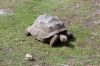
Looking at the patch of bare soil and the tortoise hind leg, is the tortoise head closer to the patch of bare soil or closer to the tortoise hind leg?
the tortoise hind leg

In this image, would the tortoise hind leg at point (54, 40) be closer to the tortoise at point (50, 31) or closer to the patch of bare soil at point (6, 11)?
the tortoise at point (50, 31)

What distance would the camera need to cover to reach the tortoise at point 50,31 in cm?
705

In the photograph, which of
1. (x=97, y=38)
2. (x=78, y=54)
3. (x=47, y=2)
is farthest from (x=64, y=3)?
(x=78, y=54)

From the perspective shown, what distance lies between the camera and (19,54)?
6.68 m

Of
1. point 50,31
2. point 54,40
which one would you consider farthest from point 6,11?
point 54,40

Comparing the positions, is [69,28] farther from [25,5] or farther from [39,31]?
[25,5]

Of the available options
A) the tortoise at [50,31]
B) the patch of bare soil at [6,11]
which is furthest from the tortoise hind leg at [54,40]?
the patch of bare soil at [6,11]

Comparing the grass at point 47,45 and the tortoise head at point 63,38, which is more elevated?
the tortoise head at point 63,38

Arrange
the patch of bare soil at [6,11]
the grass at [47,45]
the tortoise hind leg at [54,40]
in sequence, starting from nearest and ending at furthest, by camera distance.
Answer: the grass at [47,45]
the tortoise hind leg at [54,40]
the patch of bare soil at [6,11]

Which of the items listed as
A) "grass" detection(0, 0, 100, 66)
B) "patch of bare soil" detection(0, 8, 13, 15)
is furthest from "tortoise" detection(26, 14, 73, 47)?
"patch of bare soil" detection(0, 8, 13, 15)

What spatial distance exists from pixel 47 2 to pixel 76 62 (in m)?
3.80

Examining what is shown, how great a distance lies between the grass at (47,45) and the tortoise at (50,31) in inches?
5.8

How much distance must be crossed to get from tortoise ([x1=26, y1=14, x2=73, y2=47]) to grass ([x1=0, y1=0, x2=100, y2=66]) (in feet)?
0.48

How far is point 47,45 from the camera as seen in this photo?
7078 millimetres
